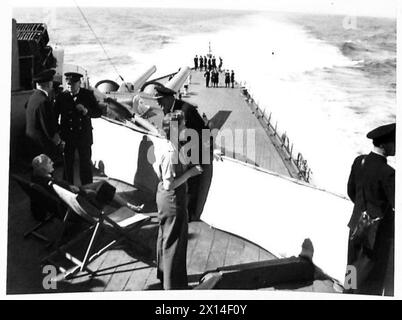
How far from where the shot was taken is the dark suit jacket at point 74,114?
180 inches

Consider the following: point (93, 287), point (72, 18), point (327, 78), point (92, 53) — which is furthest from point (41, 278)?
point (327, 78)

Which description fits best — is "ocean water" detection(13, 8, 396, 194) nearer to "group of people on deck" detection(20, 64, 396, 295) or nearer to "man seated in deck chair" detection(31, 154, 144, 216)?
"group of people on deck" detection(20, 64, 396, 295)

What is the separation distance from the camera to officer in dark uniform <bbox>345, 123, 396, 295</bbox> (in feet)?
11.4

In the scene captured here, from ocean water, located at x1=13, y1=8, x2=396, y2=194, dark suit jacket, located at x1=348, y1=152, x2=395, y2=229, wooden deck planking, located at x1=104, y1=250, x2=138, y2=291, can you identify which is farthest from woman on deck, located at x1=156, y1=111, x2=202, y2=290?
ocean water, located at x1=13, y1=8, x2=396, y2=194

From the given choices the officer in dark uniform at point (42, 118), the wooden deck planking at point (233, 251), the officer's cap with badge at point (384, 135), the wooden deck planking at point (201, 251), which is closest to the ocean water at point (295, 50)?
the officer in dark uniform at point (42, 118)

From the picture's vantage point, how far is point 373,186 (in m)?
3.54

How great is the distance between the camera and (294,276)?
384 cm

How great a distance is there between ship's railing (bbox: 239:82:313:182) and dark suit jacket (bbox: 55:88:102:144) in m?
2.77

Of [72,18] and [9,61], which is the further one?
[72,18]

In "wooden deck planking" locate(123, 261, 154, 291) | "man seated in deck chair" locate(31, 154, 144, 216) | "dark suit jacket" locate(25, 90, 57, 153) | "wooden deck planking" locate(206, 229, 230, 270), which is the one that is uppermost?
"dark suit jacket" locate(25, 90, 57, 153)

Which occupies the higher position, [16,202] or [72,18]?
[72,18]

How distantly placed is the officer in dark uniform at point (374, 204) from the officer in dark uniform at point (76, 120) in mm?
2479

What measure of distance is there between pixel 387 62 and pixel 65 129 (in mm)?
3183
